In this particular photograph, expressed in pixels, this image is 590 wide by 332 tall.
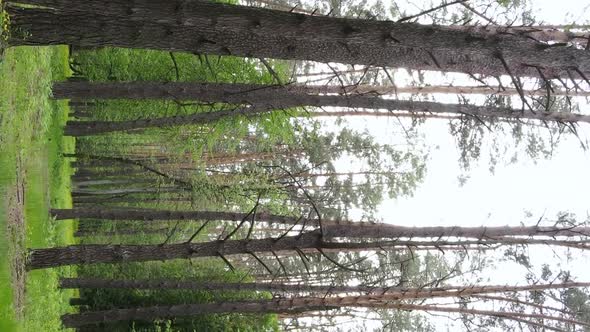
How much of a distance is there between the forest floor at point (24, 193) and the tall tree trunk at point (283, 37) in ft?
6.24

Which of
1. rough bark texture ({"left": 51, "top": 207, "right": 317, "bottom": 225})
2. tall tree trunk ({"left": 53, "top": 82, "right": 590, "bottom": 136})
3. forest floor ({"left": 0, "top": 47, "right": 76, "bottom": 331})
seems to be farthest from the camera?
rough bark texture ({"left": 51, "top": 207, "right": 317, "bottom": 225})

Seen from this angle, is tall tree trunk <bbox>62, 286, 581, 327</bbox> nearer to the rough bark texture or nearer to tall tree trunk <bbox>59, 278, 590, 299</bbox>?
tall tree trunk <bbox>59, 278, 590, 299</bbox>

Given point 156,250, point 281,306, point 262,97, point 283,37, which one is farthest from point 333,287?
point 283,37

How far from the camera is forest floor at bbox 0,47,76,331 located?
28.1ft

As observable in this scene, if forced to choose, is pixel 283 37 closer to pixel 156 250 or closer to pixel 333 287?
pixel 156 250

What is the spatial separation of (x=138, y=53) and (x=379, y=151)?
13350 mm

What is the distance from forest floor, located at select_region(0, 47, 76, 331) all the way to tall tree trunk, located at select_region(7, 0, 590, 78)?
6.24 ft

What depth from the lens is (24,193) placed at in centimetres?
1047

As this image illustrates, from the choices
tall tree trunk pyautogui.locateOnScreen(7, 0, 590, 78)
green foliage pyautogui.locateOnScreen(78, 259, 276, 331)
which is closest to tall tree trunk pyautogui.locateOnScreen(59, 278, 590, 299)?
green foliage pyautogui.locateOnScreen(78, 259, 276, 331)

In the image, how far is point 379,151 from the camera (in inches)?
1013

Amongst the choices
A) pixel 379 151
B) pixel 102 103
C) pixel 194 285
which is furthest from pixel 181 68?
pixel 379 151

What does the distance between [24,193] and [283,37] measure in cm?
637

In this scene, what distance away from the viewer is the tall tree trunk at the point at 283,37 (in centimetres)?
620

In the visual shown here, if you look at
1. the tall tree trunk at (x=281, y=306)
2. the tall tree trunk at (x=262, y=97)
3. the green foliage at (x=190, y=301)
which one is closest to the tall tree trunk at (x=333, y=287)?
the tall tree trunk at (x=281, y=306)
